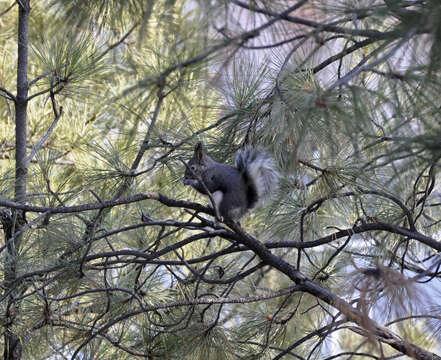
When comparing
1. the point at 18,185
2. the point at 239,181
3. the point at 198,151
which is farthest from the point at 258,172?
the point at 18,185

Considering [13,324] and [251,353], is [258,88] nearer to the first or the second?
[251,353]

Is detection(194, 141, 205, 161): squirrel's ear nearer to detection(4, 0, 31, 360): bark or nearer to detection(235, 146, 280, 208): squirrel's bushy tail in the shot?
detection(235, 146, 280, 208): squirrel's bushy tail

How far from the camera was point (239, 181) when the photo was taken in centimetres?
175

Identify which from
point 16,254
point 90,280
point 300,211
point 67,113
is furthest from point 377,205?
point 67,113

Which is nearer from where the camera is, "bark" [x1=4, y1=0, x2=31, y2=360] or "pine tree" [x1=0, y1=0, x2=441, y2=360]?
"pine tree" [x1=0, y1=0, x2=441, y2=360]

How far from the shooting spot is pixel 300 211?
1872 millimetres

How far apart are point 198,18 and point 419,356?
1.05 meters

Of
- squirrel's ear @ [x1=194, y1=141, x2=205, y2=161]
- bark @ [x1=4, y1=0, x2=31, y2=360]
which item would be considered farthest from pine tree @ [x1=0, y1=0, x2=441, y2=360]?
squirrel's ear @ [x1=194, y1=141, x2=205, y2=161]

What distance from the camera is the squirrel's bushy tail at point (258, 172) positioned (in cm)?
167

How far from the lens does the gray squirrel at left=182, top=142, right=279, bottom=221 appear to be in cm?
168

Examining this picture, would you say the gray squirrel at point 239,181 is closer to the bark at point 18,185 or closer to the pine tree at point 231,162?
the pine tree at point 231,162

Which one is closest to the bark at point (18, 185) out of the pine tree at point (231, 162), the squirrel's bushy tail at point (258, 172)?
the pine tree at point (231, 162)

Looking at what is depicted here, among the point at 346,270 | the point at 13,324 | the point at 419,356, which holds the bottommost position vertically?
the point at 419,356

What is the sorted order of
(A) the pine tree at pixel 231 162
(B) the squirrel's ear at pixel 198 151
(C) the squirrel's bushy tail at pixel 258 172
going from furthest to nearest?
(C) the squirrel's bushy tail at pixel 258 172
(B) the squirrel's ear at pixel 198 151
(A) the pine tree at pixel 231 162
